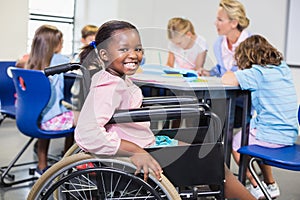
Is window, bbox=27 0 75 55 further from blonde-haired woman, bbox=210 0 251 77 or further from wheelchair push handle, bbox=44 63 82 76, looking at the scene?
wheelchair push handle, bbox=44 63 82 76

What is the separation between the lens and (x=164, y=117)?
4.15 ft

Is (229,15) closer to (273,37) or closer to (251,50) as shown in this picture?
(251,50)

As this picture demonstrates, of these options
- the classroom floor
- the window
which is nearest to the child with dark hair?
the classroom floor

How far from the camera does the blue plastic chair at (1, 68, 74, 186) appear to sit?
2254mm

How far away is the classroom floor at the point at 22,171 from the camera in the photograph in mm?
2420

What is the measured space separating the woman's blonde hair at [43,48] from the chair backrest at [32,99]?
31 centimetres

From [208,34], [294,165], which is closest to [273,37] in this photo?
[208,34]

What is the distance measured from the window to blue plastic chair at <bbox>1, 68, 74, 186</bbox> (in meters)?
2.75

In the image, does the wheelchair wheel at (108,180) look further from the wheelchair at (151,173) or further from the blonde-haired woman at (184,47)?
the blonde-haired woman at (184,47)

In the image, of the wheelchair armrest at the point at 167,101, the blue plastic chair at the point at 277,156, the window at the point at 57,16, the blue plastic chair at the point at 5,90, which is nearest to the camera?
the wheelchair armrest at the point at 167,101

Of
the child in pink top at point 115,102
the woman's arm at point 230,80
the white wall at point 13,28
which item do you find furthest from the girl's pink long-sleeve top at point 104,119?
the white wall at point 13,28

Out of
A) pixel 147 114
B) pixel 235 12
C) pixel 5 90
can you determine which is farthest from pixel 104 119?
pixel 235 12

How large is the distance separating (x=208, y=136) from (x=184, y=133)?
0.13 m

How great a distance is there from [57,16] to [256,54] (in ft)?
12.4
